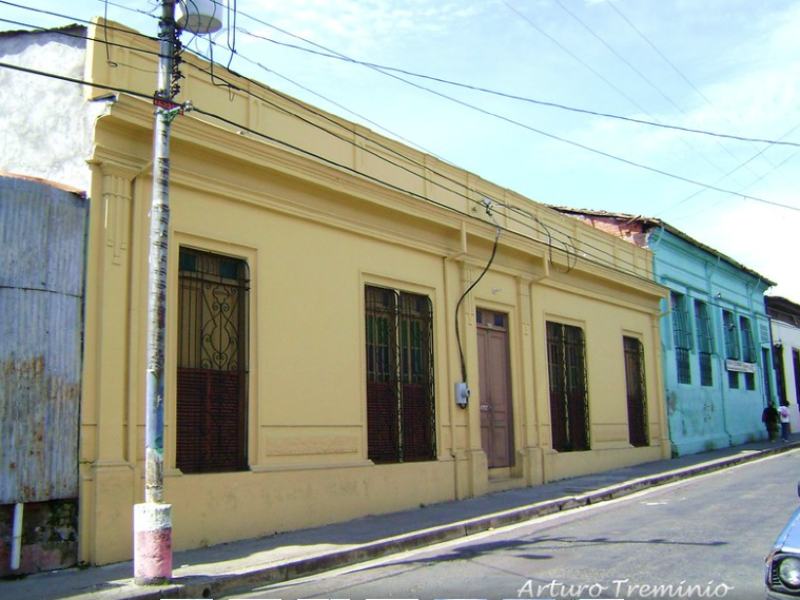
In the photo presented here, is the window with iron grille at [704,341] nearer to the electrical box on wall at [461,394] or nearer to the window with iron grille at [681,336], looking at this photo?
the window with iron grille at [681,336]

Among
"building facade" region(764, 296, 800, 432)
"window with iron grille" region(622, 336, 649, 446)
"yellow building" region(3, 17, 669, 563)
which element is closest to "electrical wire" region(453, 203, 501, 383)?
"yellow building" region(3, 17, 669, 563)

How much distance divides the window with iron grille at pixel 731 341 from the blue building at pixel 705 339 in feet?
0.11

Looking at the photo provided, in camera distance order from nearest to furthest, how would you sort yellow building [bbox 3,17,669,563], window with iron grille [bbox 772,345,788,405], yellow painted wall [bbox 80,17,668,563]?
1. yellow painted wall [bbox 80,17,668,563]
2. yellow building [bbox 3,17,669,563]
3. window with iron grille [bbox 772,345,788,405]

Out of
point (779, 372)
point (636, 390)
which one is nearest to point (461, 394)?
point (636, 390)

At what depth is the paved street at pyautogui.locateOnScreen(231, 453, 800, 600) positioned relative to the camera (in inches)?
284

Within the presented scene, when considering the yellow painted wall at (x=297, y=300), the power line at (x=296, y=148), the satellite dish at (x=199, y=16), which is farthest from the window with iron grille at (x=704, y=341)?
the satellite dish at (x=199, y=16)

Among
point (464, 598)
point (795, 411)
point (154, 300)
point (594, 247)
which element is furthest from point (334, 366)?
point (795, 411)

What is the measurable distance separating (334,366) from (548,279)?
6872 mm

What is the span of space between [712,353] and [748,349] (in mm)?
4414

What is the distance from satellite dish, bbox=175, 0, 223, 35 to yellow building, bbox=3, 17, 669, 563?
1207 millimetres

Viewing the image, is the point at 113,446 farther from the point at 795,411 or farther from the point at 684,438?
the point at 795,411

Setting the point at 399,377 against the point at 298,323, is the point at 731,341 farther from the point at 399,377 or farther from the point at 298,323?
the point at 298,323

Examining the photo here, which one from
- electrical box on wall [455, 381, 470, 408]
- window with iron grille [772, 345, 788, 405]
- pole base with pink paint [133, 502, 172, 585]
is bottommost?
pole base with pink paint [133, 502, 172, 585]

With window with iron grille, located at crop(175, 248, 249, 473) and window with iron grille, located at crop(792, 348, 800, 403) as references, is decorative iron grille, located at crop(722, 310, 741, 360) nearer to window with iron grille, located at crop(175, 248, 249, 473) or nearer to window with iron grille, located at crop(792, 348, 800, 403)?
window with iron grille, located at crop(792, 348, 800, 403)
